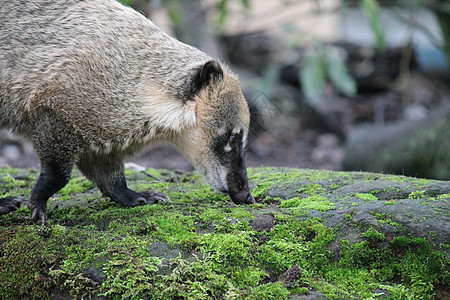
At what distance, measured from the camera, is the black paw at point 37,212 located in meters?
4.38

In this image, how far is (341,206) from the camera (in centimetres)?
429

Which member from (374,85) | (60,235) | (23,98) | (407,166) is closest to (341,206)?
(60,235)

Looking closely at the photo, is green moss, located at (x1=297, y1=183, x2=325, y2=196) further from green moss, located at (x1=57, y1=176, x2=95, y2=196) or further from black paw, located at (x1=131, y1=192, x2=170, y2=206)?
green moss, located at (x1=57, y1=176, x2=95, y2=196)

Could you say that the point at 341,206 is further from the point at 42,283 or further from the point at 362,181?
the point at 42,283

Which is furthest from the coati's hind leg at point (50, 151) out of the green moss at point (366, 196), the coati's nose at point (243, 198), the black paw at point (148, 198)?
the green moss at point (366, 196)

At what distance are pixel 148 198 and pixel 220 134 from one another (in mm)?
1003

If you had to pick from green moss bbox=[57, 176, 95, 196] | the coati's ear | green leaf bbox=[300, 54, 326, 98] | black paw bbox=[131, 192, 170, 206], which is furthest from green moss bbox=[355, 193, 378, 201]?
green leaf bbox=[300, 54, 326, 98]

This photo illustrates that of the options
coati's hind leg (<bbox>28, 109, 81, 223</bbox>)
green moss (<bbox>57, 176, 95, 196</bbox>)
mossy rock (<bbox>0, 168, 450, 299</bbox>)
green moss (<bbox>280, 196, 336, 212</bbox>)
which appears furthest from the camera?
green moss (<bbox>57, 176, 95, 196</bbox>)

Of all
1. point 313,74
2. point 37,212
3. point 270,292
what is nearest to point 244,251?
point 270,292

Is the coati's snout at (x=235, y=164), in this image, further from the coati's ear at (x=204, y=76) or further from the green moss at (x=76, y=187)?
the green moss at (x=76, y=187)

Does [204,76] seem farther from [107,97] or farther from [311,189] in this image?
[311,189]

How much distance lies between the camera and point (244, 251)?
12.1 feet

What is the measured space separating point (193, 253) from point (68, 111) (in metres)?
1.76

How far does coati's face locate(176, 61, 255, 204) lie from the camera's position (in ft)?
15.8
